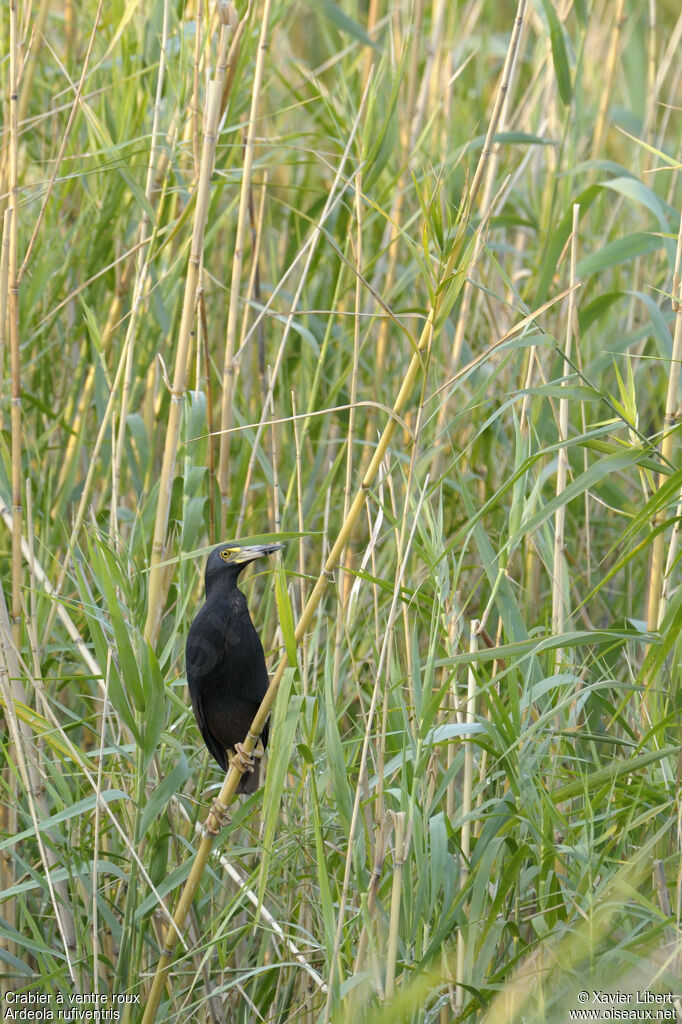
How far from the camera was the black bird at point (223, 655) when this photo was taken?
97.9 inches

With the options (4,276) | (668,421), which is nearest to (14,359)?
(4,276)

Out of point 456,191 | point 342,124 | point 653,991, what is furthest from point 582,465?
point 653,991

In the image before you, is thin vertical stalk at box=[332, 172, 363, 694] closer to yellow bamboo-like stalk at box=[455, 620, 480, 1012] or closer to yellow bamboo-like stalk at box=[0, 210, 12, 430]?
yellow bamboo-like stalk at box=[455, 620, 480, 1012]

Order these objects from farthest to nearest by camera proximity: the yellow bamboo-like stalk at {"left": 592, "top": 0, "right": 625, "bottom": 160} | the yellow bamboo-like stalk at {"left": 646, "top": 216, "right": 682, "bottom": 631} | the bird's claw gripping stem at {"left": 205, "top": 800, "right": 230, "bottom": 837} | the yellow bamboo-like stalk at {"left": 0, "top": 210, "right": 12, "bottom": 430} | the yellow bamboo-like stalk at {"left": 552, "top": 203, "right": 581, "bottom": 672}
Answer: the yellow bamboo-like stalk at {"left": 592, "top": 0, "right": 625, "bottom": 160} → the yellow bamboo-like stalk at {"left": 0, "top": 210, "right": 12, "bottom": 430} → the yellow bamboo-like stalk at {"left": 552, "top": 203, "right": 581, "bottom": 672} → the yellow bamboo-like stalk at {"left": 646, "top": 216, "right": 682, "bottom": 631} → the bird's claw gripping stem at {"left": 205, "top": 800, "right": 230, "bottom": 837}

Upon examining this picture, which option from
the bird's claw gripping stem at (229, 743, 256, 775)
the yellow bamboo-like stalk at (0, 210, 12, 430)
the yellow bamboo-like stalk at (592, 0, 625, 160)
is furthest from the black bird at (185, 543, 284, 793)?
the yellow bamboo-like stalk at (592, 0, 625, 160)

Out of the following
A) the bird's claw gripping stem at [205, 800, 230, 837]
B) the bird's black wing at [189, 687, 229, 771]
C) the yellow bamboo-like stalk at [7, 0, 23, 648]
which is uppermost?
the yellow bamboo-like stalk at [7, 0, 23, 648]

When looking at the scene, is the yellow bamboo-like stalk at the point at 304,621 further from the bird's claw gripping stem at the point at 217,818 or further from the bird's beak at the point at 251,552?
the bird's beak at the point at 251,552

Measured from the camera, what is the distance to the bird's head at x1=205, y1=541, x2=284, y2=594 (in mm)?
2357

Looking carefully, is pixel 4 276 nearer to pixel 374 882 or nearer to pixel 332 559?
pixel 332 559

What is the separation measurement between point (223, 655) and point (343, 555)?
0.36 m

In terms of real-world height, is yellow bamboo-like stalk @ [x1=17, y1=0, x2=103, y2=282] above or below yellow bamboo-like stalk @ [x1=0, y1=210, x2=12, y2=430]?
above

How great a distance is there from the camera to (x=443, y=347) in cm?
334

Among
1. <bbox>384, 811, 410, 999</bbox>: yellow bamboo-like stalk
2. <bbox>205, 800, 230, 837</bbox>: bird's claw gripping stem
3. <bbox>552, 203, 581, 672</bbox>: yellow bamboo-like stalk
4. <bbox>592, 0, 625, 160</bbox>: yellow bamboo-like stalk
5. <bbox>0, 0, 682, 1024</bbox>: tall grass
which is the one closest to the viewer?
<bbox>384, 811, 410, 999</bbox>: yellow bamboo-like stalk

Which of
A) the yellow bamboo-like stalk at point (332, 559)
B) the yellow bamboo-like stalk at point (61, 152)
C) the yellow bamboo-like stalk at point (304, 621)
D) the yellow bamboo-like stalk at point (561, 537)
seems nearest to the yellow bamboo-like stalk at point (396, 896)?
the yellow bamboo-like stalk at point (332, 559)
